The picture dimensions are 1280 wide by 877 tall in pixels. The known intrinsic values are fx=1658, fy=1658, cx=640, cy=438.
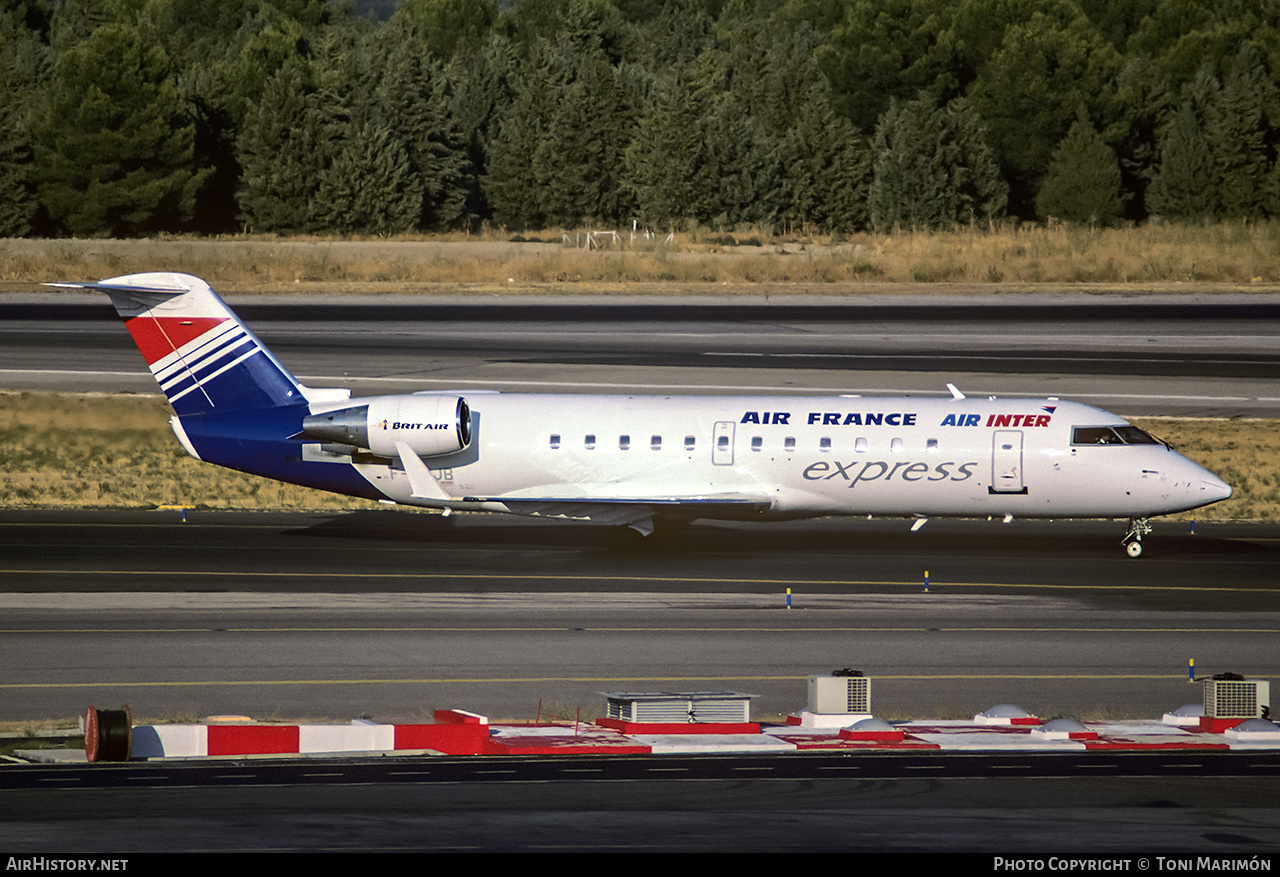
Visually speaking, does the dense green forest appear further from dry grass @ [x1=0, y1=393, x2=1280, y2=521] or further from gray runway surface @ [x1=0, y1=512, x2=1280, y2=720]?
gray runway surface @ [x1=0, y1=512, x2=1280, y2=720]

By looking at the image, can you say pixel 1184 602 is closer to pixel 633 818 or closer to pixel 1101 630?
pixel 1101 630

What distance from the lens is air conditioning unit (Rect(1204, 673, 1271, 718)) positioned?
2103 centimetres

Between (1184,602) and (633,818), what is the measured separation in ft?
60.9

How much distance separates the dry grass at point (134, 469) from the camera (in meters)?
42.9

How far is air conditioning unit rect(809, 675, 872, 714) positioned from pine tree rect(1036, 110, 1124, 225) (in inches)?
3662

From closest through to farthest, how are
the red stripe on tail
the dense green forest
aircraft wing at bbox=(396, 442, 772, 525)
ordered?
aircraft wing at bbox=(396, 442, 772, 525), the red stripe on tail, the dense green forest

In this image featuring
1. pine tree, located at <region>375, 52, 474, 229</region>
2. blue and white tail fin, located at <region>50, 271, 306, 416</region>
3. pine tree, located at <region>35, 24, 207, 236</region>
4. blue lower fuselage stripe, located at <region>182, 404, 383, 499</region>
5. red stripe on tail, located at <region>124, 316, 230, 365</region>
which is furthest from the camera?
pine tree, located at <region>375, 52, 474, 229</region>

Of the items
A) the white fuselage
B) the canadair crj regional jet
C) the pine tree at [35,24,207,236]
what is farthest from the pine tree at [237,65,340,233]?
the white fuselage

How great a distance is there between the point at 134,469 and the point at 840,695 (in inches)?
1189

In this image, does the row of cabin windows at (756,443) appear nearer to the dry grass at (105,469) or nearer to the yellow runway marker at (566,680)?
the dry grass at (105,469)

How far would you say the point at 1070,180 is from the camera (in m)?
112

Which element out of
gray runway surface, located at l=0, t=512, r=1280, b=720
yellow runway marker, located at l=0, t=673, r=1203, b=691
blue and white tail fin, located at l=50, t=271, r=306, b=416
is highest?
blue and white tail fin, located at l=50, t=271, r=306, b=416

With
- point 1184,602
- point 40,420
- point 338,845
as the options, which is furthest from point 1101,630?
point 40,420


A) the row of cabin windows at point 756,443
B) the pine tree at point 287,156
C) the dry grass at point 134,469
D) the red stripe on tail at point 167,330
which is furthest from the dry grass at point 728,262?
the row of cabin windows at point 756,443
